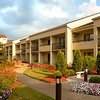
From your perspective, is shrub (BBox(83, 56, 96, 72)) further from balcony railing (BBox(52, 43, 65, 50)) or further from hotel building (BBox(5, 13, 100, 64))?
balcony railing (BBox(52, 43, 65, 50))

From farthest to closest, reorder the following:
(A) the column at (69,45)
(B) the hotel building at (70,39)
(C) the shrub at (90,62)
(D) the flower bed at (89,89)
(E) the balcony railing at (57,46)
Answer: (E) the balcony railing at (57,46), (A) the column at (69,45), (B) the hotel building at (70,39), (C) the shrub at (90,62), (D) the flower bed at (89,89)

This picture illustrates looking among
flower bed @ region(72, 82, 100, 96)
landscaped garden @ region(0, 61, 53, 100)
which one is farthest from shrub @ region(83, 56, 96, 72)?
flower bed @ region(72, 82, 100, 96)

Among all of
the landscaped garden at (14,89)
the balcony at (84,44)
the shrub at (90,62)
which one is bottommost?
the landscaped garden at (14,89)

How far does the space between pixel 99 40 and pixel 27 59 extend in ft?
112

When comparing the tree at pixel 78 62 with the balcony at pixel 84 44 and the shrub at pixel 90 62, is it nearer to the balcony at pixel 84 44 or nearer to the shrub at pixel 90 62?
the shrub at pixel 90 62

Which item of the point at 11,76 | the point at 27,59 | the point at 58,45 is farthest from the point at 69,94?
the point at 27,59

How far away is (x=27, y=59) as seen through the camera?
67.9 metres

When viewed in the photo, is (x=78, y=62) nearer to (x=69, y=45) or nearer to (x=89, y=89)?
(x=69, y=45)

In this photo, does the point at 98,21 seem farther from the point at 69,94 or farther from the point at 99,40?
the point at 69,94

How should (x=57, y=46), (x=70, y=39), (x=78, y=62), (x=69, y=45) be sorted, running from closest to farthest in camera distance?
(x=78, y=62) < (x=70, y=39) < (x=69, y=45) < (x=57, y=46)

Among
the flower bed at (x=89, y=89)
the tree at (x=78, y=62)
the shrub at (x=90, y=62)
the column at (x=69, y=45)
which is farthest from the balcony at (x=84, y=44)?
the flower bed at (x=89, y=89)

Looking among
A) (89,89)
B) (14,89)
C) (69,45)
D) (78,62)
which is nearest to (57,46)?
(69,45)

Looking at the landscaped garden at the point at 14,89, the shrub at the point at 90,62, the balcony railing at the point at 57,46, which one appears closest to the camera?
the landscaped garden at the point at 14,89

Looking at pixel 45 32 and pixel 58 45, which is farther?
pixel 45 32
